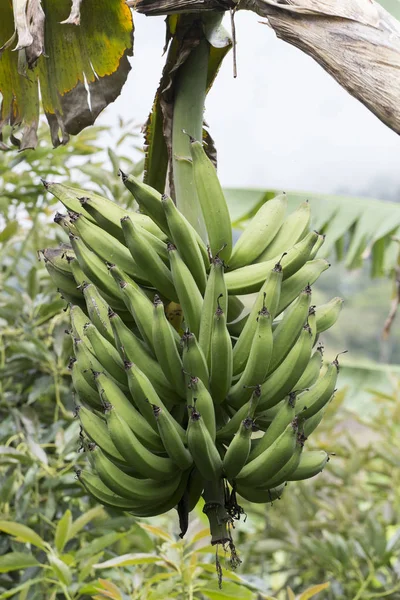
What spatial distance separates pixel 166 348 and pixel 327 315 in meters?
0.24

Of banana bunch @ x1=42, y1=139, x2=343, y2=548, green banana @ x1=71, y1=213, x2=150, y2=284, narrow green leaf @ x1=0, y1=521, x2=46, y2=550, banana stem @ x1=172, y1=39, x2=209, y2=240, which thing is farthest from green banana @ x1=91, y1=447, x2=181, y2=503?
narrow green leaf @ x1=0, y1=521, x2=46, y2=550

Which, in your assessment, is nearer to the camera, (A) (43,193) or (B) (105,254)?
(B) (105,254)

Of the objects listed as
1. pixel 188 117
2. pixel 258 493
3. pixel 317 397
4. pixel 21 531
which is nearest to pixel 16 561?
pixel 21 531

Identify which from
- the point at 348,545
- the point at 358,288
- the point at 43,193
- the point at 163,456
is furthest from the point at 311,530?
A: the point at 358,288

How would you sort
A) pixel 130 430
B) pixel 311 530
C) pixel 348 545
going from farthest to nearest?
pixel 311 530 < pixel 348 545 < pixel 130 430

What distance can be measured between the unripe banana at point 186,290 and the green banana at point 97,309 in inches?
3.4

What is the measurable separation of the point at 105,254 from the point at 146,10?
1.01 feet

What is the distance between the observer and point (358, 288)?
19969 mm

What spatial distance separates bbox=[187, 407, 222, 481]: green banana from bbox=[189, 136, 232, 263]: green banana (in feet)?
0.72

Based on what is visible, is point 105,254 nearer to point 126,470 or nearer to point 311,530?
point 126,470

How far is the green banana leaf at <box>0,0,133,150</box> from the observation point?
1013 millimetres

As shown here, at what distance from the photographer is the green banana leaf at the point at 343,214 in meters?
2.17

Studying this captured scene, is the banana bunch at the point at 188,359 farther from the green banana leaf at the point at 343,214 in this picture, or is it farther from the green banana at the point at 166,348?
the green banana leaf at the point at 343,214

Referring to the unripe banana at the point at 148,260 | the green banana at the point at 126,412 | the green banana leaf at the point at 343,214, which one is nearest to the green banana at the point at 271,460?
the green banana at the point at 126,412
